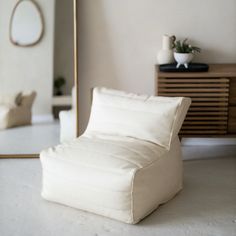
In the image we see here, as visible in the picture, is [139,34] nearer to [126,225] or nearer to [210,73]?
[210,73]

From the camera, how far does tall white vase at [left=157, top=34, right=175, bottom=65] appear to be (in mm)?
3594

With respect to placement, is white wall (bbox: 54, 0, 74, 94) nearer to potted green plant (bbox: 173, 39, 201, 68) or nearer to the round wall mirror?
the round wall mirror

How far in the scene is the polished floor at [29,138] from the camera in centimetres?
362

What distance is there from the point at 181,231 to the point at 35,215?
2.60ft

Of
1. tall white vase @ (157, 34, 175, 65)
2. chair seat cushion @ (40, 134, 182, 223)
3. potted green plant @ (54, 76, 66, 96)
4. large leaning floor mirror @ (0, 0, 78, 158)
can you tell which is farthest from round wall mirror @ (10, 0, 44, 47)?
chair seat cushion @ (40, 134, 182, 223)

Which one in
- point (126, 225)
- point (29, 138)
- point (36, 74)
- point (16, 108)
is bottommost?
point (126, 225)

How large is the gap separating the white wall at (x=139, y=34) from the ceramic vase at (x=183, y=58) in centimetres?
21

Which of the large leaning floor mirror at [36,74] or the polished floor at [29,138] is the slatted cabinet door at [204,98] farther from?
the polished floor at [29,138]

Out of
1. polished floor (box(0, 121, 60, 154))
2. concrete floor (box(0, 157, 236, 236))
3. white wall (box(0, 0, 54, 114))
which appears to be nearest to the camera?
concrete floor (box(0, 157, 236, 236))

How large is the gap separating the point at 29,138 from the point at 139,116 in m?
1.07

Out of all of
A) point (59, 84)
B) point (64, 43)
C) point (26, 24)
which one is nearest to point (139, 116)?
point (59, 84)

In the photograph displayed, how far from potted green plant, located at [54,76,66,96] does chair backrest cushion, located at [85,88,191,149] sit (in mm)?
570

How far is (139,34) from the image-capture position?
3.70m

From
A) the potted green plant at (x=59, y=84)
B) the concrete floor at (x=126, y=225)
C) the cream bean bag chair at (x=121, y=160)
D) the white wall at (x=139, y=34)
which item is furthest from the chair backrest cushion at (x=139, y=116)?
the white wall at (x=139, y=34)
